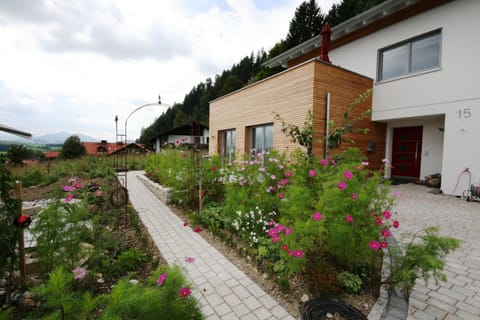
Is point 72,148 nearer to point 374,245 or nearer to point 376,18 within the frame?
point 376,18

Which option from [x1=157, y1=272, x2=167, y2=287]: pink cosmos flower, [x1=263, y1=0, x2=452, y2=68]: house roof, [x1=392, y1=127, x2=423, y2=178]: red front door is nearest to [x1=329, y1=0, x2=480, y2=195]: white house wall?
[x1=263, y1=0, x2=452, y2=68]: house roof

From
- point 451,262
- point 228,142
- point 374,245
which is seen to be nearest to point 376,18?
point 228,142

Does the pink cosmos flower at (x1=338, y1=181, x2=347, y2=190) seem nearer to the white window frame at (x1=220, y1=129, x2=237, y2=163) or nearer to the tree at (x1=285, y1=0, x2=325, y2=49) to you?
the white window frame at (x1=220, y1=129, x2=237, y2=163)

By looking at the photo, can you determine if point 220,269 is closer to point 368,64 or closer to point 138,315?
point 138,315

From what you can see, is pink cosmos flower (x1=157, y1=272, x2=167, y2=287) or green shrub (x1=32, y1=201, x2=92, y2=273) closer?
pink cosmos flower (x1=157, y1=272, x2=167, y2=287)

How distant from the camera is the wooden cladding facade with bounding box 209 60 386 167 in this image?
6.07m

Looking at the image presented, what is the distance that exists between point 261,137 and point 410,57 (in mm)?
5728

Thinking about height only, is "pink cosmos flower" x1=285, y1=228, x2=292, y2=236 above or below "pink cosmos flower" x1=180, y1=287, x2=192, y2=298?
above

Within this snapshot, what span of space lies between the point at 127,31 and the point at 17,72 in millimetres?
3191

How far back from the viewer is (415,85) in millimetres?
6590

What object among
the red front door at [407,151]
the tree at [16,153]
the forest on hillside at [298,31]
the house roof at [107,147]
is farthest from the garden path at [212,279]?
the red front door at [407,151]

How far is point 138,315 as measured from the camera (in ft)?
4.03

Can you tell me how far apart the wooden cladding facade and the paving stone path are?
2.47 m

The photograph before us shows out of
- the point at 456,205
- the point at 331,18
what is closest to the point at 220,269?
the point at 456,205
